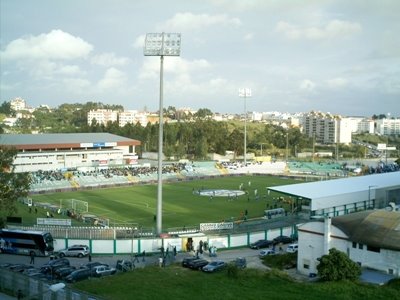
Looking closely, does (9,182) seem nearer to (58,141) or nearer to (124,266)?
(124,266)

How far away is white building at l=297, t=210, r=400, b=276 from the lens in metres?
21.2

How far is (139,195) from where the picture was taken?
50.8 metres

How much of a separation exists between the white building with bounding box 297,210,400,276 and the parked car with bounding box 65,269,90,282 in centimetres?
992

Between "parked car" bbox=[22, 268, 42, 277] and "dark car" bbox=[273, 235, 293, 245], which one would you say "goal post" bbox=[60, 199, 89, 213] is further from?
"parked car" bbox=[22, 268, 42, 277]

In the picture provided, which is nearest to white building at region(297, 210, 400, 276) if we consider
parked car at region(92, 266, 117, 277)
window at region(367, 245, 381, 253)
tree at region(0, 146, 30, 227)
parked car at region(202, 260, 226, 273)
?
window at region(367, 245, 381, 253)

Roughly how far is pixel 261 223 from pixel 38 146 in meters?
44.1

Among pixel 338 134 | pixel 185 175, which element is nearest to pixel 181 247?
pixel 185 175

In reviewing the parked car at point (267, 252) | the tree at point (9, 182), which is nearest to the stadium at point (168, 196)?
the parked car at point (267, 252)

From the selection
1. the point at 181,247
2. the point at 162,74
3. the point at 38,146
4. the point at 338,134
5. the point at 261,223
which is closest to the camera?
the point at 181,247

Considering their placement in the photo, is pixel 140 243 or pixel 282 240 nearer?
pixel 140 243

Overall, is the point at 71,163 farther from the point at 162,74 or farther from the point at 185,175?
the point at 162,74

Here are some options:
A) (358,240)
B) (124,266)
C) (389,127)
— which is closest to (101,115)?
(389,127)

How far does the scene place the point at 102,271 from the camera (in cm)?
2123

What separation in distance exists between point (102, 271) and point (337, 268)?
9944mm
